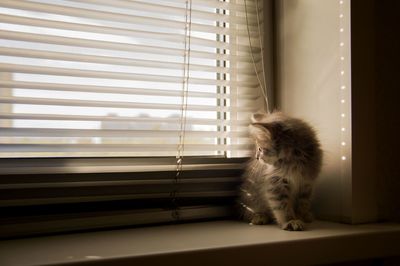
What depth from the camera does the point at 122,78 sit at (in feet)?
3.68

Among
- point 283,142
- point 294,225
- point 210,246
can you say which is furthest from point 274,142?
point 210,246

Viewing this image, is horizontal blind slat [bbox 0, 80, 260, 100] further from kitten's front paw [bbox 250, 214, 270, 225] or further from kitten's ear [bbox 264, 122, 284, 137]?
kitten's front paw [bbox 250, 214, 270, 225]

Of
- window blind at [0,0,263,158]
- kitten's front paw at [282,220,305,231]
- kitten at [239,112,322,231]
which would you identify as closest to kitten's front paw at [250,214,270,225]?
kitten at [239,112,322,231]

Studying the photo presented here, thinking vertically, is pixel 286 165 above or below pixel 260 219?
above

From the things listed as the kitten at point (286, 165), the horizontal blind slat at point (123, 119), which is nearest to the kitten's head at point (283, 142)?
the kitten at point (286, 165)

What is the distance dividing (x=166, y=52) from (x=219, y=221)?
562 mm

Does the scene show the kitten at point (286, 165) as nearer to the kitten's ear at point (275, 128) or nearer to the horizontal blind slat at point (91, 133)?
the kitten's ear at point (275, 128)

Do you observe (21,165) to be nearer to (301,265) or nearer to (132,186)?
(132,186)

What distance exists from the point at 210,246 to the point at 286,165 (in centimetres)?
38

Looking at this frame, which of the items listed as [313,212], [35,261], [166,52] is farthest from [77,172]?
[313,212]

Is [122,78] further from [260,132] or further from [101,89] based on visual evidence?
[260,132]

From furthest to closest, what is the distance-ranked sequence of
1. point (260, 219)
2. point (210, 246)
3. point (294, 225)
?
1. point (260, 219)
2. point (294, 225)
3. point (210, 246)

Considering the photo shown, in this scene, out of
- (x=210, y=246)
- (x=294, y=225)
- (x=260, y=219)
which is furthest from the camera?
(x=260, y=219)

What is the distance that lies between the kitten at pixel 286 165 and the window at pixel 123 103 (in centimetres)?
15
